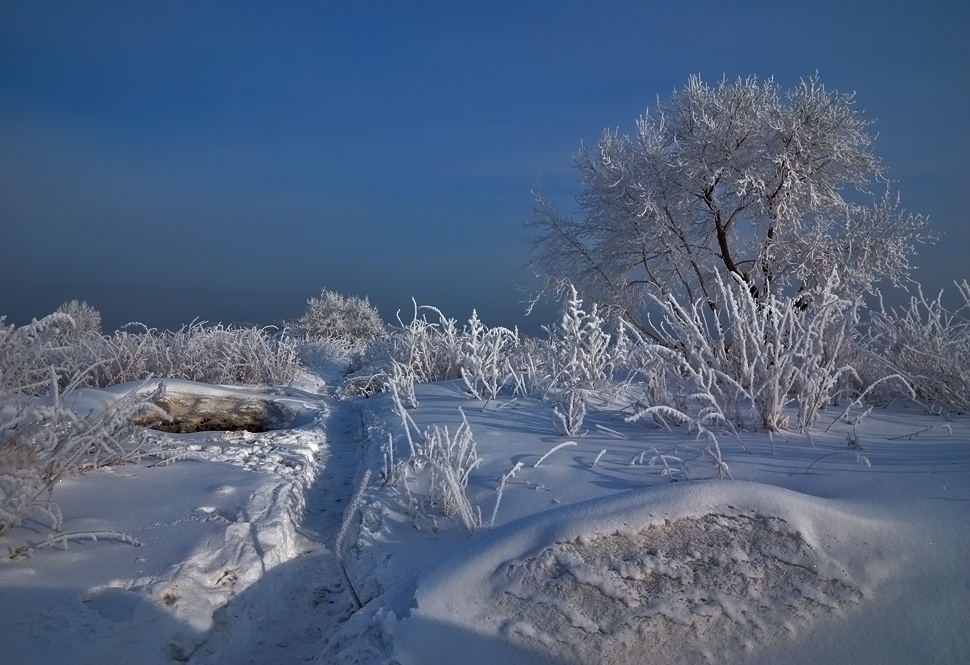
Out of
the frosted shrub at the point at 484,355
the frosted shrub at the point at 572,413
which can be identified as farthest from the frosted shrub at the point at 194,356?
the frosted shrub at the point at 572,413

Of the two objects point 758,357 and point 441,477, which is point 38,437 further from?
point 758,357

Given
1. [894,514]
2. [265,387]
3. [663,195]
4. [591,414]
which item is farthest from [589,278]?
[894,514]

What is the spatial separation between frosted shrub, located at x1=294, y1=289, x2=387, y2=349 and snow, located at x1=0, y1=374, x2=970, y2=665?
1717 centimetres

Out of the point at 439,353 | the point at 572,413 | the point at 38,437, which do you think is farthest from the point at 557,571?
the point at 439,353

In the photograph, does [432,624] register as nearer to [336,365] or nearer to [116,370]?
[116,370]

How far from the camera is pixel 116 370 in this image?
747 cm

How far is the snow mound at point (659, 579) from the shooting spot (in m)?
1.86

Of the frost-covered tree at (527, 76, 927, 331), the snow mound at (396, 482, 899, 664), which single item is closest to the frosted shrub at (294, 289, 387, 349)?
the frost-covered tree at (527, 76, 927, 331)

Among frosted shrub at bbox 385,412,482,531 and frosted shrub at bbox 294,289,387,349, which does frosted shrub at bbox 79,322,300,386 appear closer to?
frosted shrub at bbox 385,412,482,531

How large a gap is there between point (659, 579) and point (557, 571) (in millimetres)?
330

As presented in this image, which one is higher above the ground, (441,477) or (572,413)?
(572,413)

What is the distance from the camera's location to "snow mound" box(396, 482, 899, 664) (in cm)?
186

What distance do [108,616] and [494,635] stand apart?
1295mm

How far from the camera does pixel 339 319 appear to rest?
20422mm
